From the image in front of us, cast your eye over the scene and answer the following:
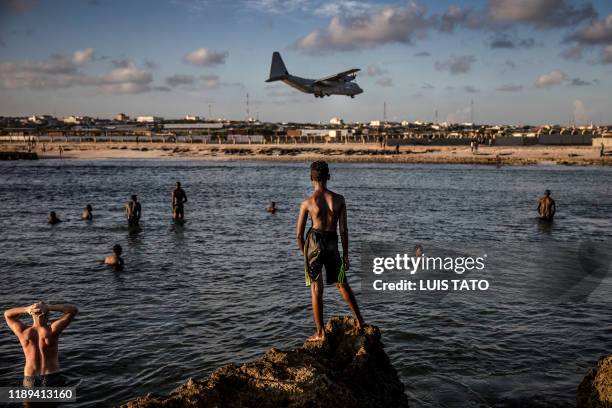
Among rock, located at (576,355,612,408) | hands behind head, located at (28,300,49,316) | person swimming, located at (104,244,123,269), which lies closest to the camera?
rock, located at (576,355,612,408)

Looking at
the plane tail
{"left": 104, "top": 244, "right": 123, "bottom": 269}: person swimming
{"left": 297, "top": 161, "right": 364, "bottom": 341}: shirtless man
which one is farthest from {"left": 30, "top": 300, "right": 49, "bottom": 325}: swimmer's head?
the plane tail

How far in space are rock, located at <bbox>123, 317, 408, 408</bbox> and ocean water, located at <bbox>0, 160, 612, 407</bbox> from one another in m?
1.64

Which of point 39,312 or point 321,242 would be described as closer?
point 39,312

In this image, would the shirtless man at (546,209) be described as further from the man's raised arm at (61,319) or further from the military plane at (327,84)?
the man's raised arm at (61,319)

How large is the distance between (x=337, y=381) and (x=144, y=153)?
93486 mm

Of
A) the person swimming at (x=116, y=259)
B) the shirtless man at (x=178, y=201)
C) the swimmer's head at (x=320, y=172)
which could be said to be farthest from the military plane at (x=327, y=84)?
the swimmer's head at (x=320, y=172)

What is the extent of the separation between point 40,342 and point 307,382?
12.1ft

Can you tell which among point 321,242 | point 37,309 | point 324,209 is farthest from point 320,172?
point 37,309

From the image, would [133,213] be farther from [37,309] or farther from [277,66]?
[277,66]

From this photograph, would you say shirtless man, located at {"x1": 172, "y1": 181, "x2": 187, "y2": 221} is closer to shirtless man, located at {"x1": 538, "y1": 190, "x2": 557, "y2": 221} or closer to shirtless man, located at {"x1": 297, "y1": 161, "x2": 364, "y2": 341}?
shirtless man, located at {"x1": 538, "y1": 190, "x2": 557, "y2": 221}

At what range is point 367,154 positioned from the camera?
8219cm

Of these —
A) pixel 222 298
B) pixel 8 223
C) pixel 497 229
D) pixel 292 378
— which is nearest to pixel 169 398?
pixel 292 378

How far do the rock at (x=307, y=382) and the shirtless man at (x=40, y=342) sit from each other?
2216mm

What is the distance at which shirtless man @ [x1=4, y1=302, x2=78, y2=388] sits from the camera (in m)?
6.59
